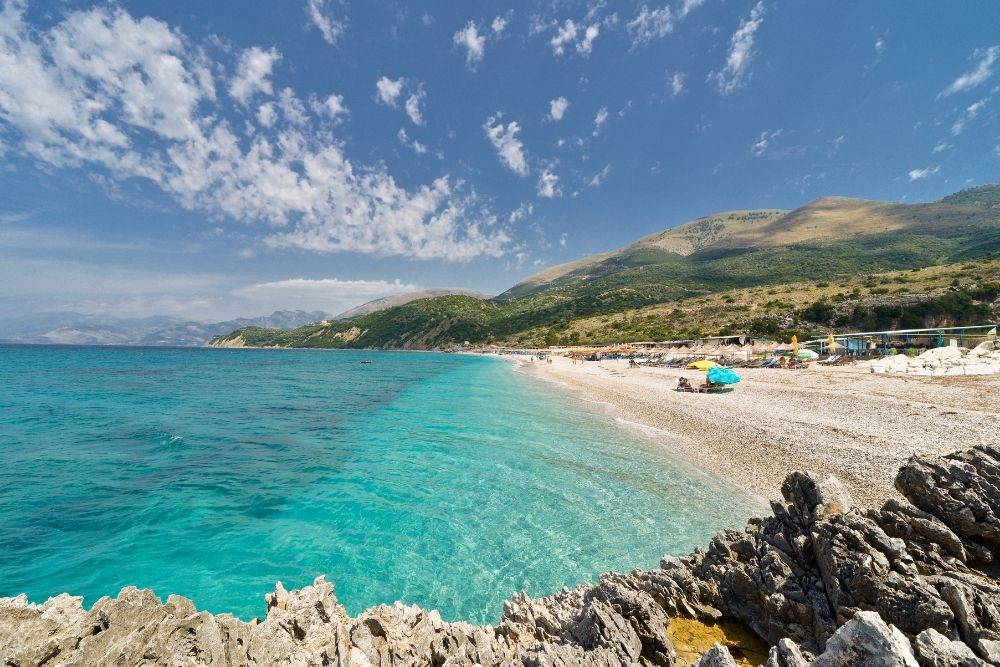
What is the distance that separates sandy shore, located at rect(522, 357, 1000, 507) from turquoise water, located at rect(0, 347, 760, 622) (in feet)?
7.40

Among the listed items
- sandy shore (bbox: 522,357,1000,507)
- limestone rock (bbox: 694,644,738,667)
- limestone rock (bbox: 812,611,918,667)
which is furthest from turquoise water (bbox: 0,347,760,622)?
limestone rock (bbox: 812,611,918,667)

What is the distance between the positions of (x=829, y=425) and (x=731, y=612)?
620 inches

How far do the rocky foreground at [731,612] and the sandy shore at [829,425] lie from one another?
6293 millimetres

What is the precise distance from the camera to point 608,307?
160 metres

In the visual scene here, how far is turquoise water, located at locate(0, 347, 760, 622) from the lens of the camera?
28.4ft

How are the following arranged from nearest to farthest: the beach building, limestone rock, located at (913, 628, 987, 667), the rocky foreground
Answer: limestone rock, located at (913, 628, 987, 667) → the rocky foreground → the beach building

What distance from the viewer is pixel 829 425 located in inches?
674

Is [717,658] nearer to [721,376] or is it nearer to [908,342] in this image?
[721,376]

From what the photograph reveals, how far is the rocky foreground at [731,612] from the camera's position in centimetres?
380

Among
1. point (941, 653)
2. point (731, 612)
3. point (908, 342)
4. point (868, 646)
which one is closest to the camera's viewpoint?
point (868, 646)

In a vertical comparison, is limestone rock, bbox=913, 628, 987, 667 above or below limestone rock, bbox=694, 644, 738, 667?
above

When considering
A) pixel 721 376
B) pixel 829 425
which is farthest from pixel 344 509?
pixel 721 376

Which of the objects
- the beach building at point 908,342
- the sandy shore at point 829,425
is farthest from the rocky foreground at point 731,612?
the beach building at point 908,342

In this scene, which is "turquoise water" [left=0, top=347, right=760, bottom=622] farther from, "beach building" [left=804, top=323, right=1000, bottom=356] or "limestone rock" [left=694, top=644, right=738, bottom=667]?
"beach building" [left=804, top=323, right=1000, bottom=356]
